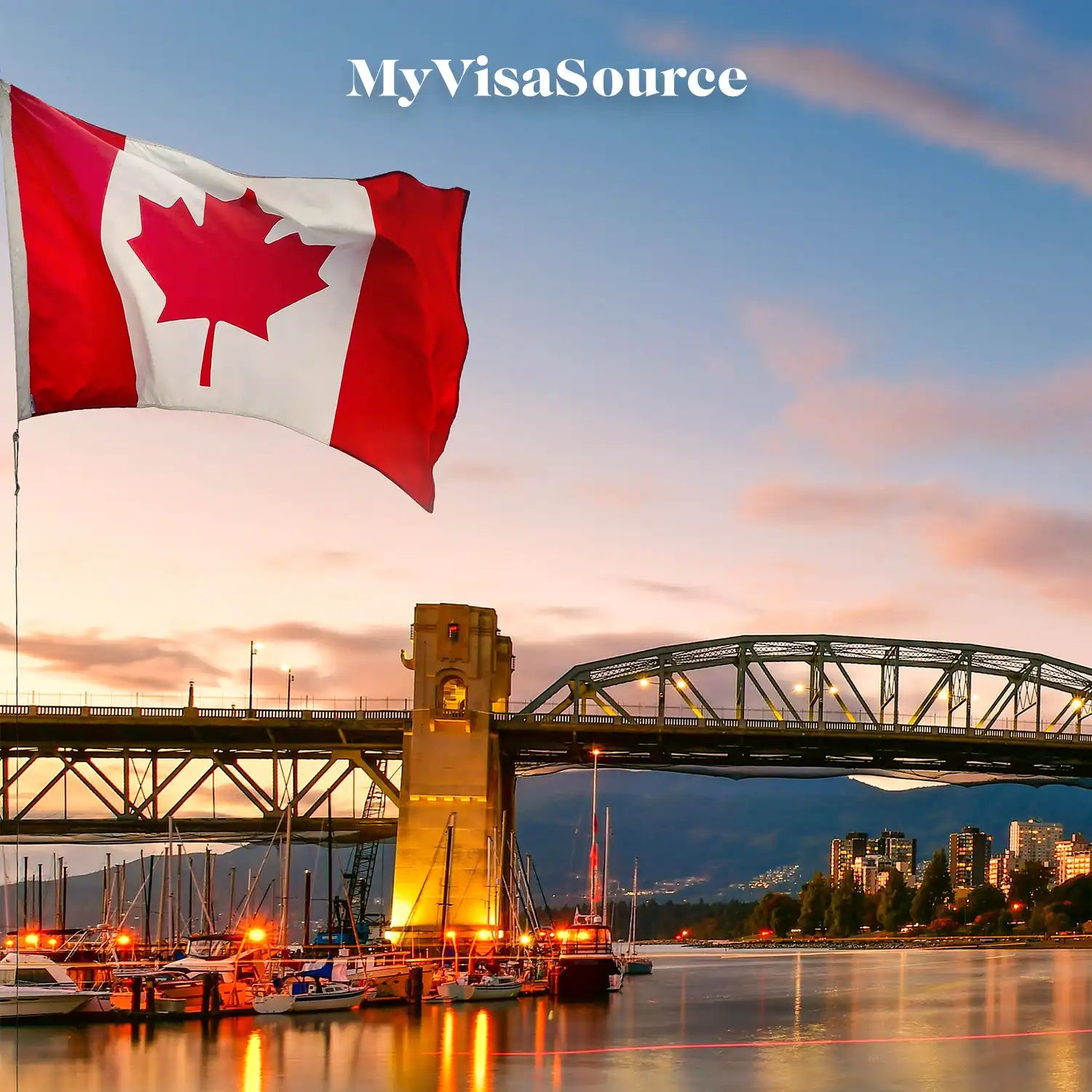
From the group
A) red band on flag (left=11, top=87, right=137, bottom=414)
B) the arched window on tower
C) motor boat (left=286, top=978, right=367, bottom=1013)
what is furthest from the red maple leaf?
the arched window on tower

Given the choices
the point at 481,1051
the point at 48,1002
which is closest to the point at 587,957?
the point at 48,1002

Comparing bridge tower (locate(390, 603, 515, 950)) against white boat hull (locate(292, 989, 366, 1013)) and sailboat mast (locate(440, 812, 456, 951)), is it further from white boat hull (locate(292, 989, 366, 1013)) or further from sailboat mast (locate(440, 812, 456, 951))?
white boat hull (locate(292, 989, 366, 1013))

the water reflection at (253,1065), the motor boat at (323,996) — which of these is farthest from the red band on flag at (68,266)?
the motor boat at (323,996)

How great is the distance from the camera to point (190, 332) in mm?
22984

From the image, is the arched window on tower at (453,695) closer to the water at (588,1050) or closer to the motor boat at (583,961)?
the motor boat at (583,961)

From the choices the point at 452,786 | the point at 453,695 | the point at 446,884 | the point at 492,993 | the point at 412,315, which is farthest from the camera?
the point at 453,695

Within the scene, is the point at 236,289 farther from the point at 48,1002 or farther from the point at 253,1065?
the point at 48,1002

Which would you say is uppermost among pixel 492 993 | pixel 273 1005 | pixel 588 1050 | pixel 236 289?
pixel 236 289

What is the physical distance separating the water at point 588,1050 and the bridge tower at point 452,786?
31.5 feet

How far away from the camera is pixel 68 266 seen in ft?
73.4

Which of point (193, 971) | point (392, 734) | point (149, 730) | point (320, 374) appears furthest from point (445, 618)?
point (320, 374)

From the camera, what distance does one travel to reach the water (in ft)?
188

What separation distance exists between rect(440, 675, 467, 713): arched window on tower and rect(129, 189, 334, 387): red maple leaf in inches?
3455

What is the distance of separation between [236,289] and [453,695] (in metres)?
88.7
